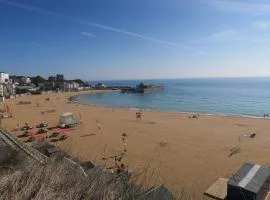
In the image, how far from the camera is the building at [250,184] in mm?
10469

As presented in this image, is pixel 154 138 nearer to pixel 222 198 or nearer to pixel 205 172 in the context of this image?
pixel 205 172

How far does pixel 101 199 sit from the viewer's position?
3287 mm

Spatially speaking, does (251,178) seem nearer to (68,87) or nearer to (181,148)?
(181,148)

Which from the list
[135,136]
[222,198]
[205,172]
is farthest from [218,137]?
[222,198]

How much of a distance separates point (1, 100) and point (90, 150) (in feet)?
216

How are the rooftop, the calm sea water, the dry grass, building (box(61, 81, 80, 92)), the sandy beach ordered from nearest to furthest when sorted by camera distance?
the dry grass
the rooftop
the sandy beach
the calm sea water
building (box(61, 81, 80, 92))

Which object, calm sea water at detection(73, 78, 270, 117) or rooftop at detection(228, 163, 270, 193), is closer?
rooftop at detection(228, 163, 270, 193)

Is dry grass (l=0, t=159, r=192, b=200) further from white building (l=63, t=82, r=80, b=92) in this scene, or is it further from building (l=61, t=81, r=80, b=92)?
white building (l=63, t=82, r=80, b=92)

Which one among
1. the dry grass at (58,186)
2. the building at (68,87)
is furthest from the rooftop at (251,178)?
the building at (68,87)

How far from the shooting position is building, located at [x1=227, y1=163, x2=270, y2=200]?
10469mm

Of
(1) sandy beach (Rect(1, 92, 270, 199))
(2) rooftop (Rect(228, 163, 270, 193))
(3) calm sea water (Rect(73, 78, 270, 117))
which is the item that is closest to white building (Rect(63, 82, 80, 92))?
(3) calm sea water (Rect(73, 78, 270, 117))

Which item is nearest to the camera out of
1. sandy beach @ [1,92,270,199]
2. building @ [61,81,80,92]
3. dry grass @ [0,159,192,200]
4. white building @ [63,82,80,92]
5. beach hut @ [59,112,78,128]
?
dry grass @ [0,159,192,200]

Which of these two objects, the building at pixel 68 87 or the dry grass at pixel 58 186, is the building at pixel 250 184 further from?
the building at pixel 68 87

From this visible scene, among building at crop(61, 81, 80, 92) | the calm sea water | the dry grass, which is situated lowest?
the calm sea water
